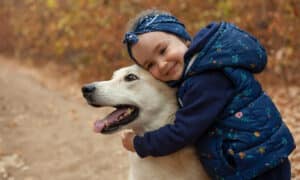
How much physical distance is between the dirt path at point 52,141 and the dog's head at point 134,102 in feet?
6.12

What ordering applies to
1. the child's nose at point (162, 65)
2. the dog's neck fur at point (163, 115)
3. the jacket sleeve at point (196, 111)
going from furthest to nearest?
1. the dog's neck fur at point (163, 115)
2. the child's nose at point (162, 65)
3. the jacket sleeve at point (196, 111)

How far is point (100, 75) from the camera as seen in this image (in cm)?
876

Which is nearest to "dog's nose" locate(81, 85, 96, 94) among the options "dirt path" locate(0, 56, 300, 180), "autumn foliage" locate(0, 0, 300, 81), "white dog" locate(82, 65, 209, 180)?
"white dog" locate(82, 65, 209, 180)

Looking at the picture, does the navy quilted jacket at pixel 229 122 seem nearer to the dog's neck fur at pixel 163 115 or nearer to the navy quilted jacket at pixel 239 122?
the navy quilted jacket at pixel 239 122

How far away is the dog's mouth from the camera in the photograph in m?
2.42

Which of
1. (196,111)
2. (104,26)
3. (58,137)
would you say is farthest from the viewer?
(104,26)

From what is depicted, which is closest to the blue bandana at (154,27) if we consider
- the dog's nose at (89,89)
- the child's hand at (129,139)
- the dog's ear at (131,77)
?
the dog's ear at (131,77)

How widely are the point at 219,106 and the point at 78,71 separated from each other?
7402 mm

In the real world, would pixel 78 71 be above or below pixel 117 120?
below

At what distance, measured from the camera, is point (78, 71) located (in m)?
9.39

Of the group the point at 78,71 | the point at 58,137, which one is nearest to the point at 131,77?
the point at 58,137

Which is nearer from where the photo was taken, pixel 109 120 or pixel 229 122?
pixel 229 122

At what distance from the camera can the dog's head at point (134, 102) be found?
7.97ft

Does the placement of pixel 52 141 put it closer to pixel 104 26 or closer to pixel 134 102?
pixel 134 102
